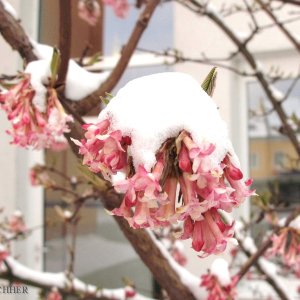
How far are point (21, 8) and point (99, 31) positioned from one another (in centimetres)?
79

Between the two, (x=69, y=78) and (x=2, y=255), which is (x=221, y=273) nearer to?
(x=69, y=78)

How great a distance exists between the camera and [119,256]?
238 centimetres

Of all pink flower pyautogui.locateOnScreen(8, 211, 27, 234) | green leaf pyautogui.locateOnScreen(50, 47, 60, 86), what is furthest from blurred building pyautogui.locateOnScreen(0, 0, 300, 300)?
green leaf pyautogui.locateOnScreen(50, 47, 60, 86)

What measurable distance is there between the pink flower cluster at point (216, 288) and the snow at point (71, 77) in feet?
1.32

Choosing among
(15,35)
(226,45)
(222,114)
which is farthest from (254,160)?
(15,35)

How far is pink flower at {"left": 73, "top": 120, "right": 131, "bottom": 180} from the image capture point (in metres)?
0.30

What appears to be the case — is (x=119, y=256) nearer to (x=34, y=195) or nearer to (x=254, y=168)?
(x=34, y=195)

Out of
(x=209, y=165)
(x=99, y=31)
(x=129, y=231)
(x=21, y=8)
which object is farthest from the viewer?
(x=99, y=31)

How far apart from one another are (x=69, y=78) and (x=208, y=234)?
17.4 inches

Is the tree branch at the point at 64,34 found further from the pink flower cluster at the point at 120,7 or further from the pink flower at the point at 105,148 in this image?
the pink flower cluster at the point at 120,7

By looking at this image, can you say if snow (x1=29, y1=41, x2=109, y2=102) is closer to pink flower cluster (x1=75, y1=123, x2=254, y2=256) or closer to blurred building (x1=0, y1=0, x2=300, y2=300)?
pink flower cluster (x1=75, y1=123, x2=254, y2=256)

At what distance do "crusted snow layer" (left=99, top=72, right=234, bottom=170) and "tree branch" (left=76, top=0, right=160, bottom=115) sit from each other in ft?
1.15

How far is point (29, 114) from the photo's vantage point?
551 millimetres

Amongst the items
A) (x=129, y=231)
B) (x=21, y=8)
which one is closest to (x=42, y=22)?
(x=21, y=8)
